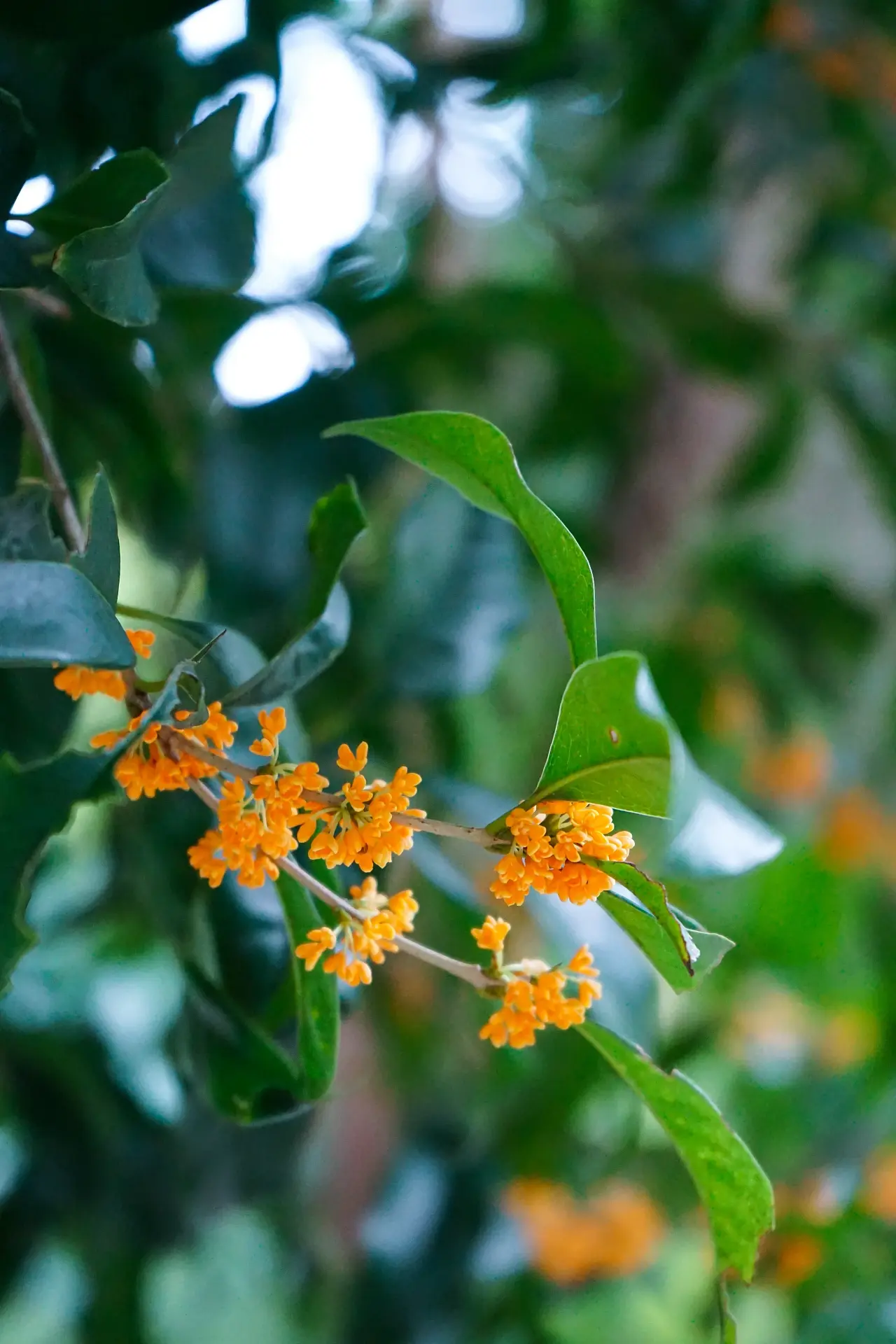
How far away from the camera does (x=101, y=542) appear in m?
0.28

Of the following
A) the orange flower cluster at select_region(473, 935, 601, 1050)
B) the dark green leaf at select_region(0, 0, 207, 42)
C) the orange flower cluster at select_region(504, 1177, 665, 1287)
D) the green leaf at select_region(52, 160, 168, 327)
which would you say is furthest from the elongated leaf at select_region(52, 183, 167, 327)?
the orange flower cluster at select_region(504, 1177, 665, 1287)

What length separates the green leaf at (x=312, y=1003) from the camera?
1.07 ft

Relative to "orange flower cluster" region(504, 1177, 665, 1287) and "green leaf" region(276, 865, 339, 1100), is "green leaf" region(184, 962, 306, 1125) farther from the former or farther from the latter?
"orange flower cluster" region(504, 1177, 665, 1287)

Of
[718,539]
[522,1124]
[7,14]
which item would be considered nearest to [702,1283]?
[522,1124]

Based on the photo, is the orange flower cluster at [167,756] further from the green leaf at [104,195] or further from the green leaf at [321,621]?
the green leaf at [104,195]

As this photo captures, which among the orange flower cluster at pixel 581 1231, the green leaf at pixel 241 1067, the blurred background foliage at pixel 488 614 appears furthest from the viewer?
the orange flower cluster at pixel 581 1231

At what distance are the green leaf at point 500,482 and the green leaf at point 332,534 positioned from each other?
21 millimetres

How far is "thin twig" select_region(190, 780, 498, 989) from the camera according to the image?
0.95 feet

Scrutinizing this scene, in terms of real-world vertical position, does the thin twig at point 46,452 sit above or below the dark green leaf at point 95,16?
below

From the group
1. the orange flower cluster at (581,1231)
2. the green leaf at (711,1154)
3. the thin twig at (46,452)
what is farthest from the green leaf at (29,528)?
the orange flower cluster at (581,1231)

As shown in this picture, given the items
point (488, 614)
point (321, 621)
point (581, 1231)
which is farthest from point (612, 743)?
point (581, 1231)

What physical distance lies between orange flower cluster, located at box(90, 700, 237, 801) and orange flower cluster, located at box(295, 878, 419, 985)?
0.18 ft

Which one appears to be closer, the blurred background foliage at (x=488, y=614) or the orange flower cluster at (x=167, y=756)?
the orange flower cluster at (x=167, y=756)

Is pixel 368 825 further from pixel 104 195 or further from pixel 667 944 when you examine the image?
pixel 104 195
